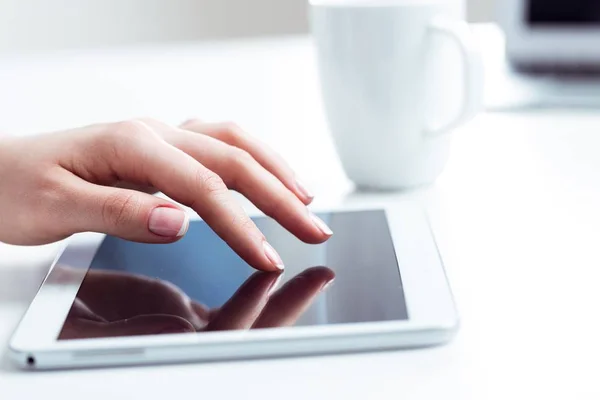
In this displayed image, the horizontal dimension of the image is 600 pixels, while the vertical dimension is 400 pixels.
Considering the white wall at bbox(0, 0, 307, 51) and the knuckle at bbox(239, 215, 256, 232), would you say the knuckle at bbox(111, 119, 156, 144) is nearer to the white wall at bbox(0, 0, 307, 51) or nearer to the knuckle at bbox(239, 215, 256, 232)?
the knuckle at bbox(239, 215, 256, 232)

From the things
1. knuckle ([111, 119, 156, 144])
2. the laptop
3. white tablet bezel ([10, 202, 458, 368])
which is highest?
knuckle ([111, 119, 156, 144])

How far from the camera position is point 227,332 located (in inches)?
16.2

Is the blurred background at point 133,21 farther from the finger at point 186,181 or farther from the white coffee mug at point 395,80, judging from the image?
the finger at point 186,181

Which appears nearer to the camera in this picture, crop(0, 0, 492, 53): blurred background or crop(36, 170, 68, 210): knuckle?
crop(36, 170, 68, 210): knuckle

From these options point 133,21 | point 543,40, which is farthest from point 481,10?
point 543,40

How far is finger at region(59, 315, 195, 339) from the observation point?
0.42 m

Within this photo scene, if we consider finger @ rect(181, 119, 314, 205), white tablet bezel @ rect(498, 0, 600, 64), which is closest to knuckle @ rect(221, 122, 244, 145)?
finger @ rect(181, 119, 314, 205)

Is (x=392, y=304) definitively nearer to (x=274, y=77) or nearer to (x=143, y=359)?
(x=143, y=359)

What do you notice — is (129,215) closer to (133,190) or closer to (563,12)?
(133,190)

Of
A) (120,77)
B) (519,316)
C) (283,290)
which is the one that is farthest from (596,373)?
(120,77)

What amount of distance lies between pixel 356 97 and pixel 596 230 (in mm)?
208

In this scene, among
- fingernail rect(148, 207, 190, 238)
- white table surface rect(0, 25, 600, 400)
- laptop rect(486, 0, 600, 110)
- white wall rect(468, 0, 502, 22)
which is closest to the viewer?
white table surface rect(0, 25, 600, 400)

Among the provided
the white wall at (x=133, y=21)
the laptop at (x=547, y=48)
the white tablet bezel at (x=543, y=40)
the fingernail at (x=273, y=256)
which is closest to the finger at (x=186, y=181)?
the fingernail at (x=273, y=256)

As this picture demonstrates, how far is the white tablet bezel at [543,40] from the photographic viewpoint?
1.01 meters
